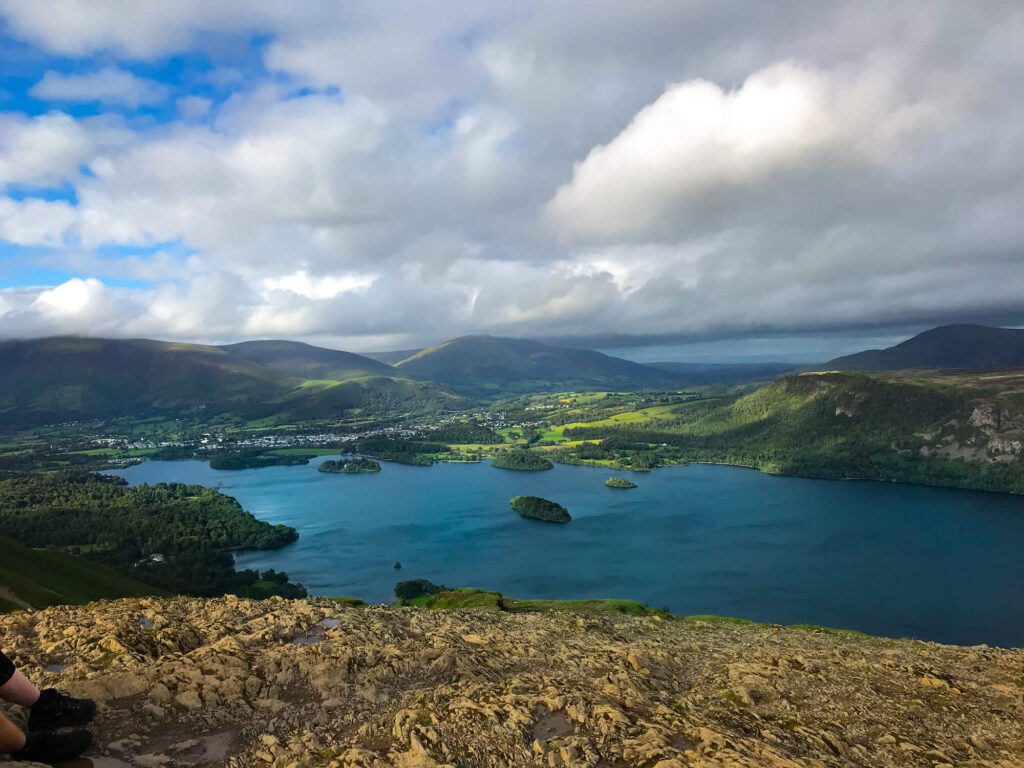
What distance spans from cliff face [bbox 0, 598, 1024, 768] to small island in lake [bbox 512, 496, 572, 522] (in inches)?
4273

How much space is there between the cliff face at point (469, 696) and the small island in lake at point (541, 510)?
10853cm

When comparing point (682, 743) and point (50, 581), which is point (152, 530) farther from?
point (682, 743)

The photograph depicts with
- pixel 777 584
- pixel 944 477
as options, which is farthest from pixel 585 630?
pixel 944 477

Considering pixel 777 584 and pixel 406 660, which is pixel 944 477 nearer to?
pixel 777 584

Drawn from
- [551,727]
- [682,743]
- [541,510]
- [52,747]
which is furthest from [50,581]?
[541,510]

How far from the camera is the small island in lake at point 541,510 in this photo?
429 ft

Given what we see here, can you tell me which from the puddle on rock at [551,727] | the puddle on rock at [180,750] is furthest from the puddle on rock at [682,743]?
the puddle on rock at [180,750]

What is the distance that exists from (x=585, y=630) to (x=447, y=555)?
8453 cm

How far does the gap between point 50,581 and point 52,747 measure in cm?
6381

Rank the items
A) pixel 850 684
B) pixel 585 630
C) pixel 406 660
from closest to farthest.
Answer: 1. pixel 406 660
2. pixel 850 684
3. pixel 585 630

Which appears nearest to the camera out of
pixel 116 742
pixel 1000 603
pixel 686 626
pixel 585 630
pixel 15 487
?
pixel 116 742

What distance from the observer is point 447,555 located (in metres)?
108

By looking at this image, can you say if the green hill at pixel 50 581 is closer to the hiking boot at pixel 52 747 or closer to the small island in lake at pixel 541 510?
the hiking boot at pixel 52 747

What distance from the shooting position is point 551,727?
12.8 meters
